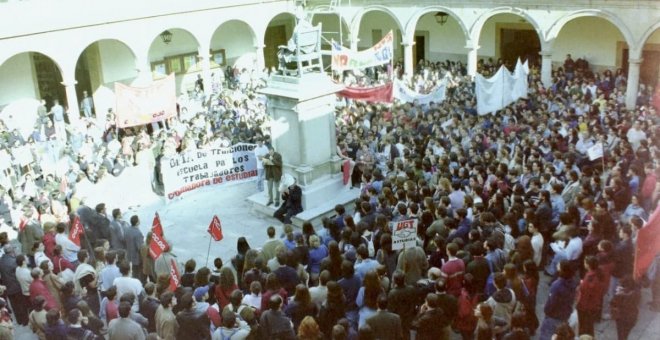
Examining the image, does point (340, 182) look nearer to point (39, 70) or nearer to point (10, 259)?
point (10, 259)

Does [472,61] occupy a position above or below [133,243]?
above

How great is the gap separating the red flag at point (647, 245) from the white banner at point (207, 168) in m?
8.85

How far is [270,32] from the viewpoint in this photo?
29.7 metres

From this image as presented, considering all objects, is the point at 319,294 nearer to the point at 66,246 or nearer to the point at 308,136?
the point at 66,246

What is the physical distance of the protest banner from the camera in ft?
24.5

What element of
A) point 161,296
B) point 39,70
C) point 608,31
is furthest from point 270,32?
point 161,296

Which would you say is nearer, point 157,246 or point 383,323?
point 383,323

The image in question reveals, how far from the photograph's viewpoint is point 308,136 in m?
12.5

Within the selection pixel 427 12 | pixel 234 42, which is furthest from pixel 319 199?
pixel 234 42

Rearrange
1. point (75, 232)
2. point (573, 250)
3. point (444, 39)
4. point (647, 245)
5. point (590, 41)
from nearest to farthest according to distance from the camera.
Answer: point (647, 245) < point (573, 250) < point (75, 232) < point (590, 41) < point (444, 39)

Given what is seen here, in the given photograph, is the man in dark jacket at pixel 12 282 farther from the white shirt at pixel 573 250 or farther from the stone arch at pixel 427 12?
the stone arch at pixel 427 12

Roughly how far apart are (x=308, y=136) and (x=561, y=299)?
6.96 meters

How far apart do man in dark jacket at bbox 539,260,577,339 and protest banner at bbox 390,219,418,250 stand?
1.73 meters

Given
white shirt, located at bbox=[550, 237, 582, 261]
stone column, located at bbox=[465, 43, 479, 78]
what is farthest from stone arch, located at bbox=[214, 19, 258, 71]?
white shirt, located at bbox=[550, 237, 582, 261]
